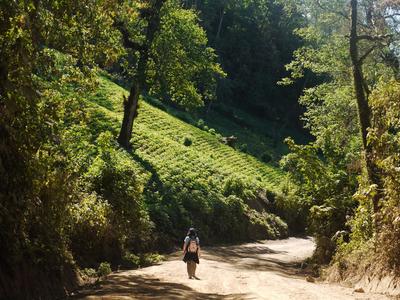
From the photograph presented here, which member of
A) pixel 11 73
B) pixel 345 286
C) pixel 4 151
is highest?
pixel 11 73

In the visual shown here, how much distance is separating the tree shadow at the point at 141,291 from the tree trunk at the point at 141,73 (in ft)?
49.4

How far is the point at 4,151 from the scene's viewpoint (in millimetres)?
9922

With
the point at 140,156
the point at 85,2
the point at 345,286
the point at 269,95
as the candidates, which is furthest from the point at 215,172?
the point at 269,95

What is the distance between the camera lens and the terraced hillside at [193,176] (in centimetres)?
2744

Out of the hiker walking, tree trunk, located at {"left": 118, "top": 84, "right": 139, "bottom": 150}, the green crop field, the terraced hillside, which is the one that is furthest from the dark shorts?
tree trunk, located at {"left": 118, "top": 84, "right": 139, "bottom": 150}

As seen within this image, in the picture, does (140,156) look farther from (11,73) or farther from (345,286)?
(11,73)

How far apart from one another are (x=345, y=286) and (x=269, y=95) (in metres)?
62.6

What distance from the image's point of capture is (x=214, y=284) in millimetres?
14062

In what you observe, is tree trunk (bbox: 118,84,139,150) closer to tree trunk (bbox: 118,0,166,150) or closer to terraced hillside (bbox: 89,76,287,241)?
tree trunk (bbox: 118,0,166,150)

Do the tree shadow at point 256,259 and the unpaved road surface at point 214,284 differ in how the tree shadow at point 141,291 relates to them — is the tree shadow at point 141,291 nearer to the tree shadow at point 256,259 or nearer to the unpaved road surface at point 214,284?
the unpaved road surface at point 214,284

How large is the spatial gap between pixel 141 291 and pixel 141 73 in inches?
673

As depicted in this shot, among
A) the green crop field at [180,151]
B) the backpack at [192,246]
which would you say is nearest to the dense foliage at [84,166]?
the green crop field at [180,151]

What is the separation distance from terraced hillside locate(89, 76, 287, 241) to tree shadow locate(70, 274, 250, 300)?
10201 mm

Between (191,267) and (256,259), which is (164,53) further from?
(191,267)
